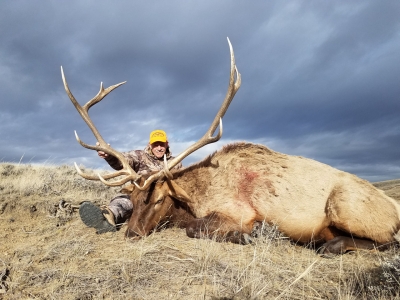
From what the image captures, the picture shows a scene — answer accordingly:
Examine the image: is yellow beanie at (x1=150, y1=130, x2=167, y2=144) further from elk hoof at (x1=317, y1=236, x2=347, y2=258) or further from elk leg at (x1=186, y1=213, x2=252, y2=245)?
elk hoof at (x1=317, y1=236, x2=347, y2=258)

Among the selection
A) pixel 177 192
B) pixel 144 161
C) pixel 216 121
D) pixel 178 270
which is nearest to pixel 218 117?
pixel 216 121

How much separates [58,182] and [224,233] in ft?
18.3

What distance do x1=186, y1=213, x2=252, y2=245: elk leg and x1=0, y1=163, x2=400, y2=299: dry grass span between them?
0.54 ft

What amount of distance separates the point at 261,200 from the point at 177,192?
1234 millimetres

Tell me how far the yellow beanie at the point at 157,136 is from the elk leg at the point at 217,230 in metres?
2.60

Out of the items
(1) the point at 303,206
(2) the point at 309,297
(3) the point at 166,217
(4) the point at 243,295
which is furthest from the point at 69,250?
(1) the point at 303,206

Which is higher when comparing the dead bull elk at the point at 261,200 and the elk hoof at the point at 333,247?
the dead bull elk at the point at 261,200

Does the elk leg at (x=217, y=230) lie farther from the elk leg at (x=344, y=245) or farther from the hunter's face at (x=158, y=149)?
the hunter's face at (x=158, y=149)

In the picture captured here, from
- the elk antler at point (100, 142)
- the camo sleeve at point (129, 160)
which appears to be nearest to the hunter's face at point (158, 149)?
the camo sleeve at point (129, 160)

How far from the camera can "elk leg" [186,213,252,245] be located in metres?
4.17

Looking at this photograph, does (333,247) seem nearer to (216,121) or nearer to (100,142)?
(216,121)

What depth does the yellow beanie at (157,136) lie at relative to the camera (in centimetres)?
670

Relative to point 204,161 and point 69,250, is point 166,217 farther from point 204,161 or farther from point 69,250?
point 69,250

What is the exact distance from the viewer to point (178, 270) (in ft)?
9.52
